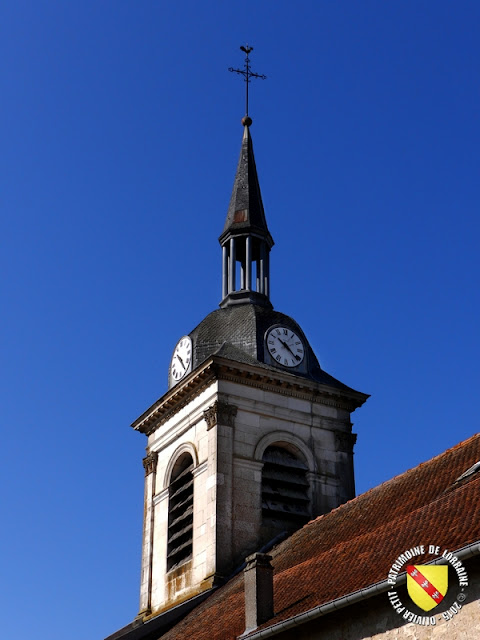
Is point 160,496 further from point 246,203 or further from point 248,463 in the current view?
point 246,203

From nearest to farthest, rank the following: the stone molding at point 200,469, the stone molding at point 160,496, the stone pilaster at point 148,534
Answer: the stone molding at point 200,469
the stone pilaster at point 148,534
the stone molding at point 160,496

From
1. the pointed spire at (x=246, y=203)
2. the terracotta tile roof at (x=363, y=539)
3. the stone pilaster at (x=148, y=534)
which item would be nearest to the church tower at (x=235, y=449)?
the stone pilaster at (x=148, y=534)

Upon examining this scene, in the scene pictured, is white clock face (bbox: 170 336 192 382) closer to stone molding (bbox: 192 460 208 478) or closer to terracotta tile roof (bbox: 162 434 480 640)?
stone molding (bbox: 192 460 208 478)

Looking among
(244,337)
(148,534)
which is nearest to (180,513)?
(148,534)

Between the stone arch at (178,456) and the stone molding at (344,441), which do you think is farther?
the stone molding at (344,441)

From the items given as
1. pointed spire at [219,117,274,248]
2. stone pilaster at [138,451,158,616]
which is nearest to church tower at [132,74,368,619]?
stone pilaster at [138,451,158,616]

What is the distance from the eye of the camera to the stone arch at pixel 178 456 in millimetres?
23297

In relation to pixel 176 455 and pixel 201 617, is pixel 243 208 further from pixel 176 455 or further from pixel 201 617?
pixel 201 617

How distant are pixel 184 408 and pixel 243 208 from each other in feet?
20.6

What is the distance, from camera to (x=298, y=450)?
76.8 ft

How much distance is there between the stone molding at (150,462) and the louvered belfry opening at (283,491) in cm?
340

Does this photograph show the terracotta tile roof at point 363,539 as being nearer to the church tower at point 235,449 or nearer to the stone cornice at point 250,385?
the church tower at point 235,449

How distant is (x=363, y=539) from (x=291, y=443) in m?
9.10

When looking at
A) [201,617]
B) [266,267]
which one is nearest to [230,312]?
[266,267]
